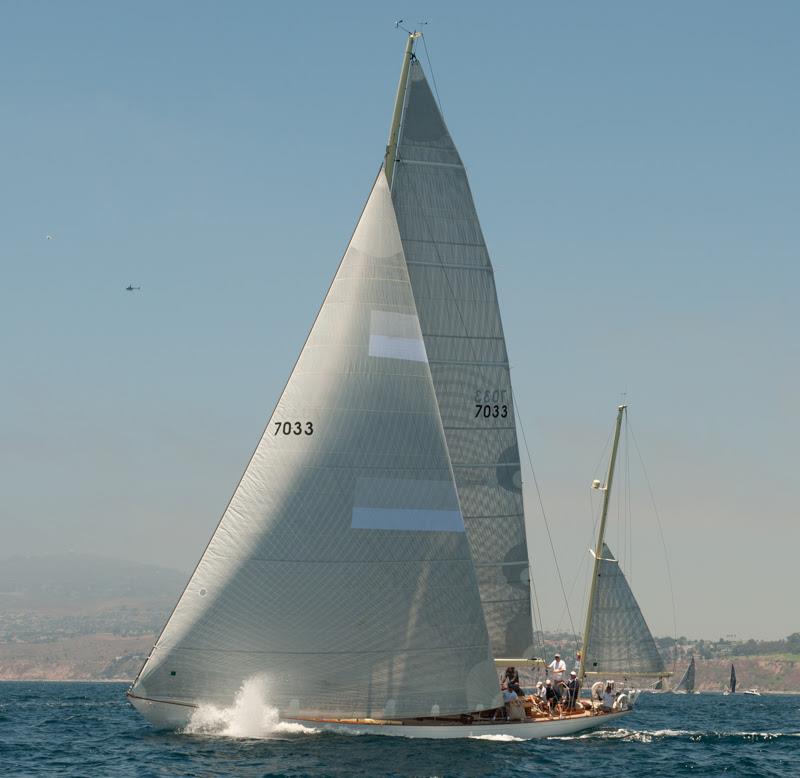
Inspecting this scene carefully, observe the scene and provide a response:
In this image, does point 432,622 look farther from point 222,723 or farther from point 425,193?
point 425,193

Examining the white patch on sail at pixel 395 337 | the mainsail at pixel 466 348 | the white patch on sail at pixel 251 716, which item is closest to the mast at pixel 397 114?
the mainsail at pixel 466 348

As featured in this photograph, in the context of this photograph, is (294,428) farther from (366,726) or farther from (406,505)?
(366,726)

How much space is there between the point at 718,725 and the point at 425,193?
44.1 meters

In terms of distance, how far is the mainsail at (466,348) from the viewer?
1640 inches

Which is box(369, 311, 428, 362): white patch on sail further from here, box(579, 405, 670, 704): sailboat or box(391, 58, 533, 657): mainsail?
box(579, 405, 670, 704): sailboat

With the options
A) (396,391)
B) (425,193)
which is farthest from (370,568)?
(425,193)

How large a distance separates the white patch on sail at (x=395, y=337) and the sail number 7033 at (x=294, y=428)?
109 inches

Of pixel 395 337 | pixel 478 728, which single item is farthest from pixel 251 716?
pixel 395 337

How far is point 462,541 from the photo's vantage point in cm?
3750

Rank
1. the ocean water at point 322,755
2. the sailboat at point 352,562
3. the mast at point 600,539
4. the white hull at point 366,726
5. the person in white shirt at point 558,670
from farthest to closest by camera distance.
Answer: the mast at point 600,539
the person in white shirt at point 558,670
the white hull at point 366,726
the sailboat at point 352,562
the ocean water at point 322,755

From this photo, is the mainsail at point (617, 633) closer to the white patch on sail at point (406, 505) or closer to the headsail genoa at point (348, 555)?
the headsail genoa at point (348, 555)

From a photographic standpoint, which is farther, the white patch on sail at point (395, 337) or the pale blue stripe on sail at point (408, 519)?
the white patch on sail at point (395, 337)

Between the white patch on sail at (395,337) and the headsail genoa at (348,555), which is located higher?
the white patch on sail at (395,337)

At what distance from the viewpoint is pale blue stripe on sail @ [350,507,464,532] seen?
36594mm
